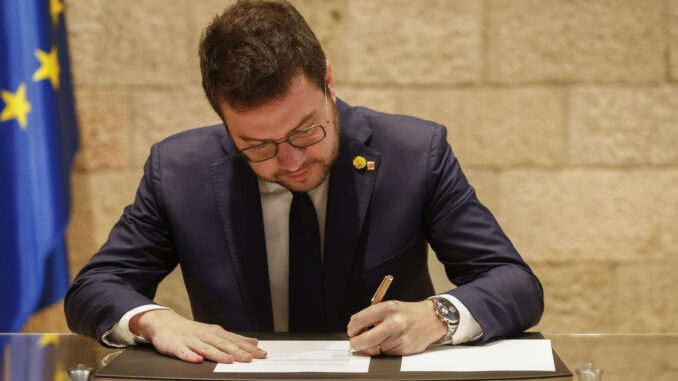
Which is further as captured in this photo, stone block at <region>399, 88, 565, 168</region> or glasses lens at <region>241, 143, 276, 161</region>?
stone block at <region>399, 88, 565, 168</region>

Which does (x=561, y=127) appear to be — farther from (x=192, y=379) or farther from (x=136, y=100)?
(x=192, y=379)

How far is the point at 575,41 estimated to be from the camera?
356 cm

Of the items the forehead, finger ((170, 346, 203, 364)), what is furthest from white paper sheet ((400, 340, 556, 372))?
the forehead

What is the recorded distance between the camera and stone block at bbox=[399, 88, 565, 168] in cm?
361

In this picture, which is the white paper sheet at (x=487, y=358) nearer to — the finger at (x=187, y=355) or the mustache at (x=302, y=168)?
the finger at (x=187, y=355)

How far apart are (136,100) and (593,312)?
2.37 meters

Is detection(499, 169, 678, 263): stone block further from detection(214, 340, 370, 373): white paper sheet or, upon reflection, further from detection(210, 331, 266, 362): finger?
detection(210, 331, 266, 362): finger

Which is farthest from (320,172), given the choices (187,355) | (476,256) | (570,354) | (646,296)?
(646,296)

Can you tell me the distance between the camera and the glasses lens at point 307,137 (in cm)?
199

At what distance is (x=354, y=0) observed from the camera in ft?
11.7

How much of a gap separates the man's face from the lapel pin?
0.19 m

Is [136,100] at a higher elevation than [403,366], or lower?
higher

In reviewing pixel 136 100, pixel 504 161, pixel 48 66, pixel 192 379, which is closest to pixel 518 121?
pixel 504 161

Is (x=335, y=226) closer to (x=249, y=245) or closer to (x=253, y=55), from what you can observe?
(x=249, y=245)
